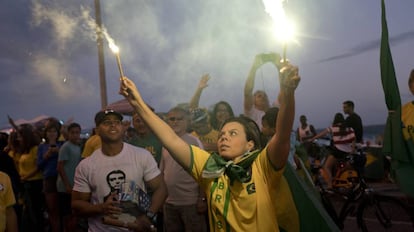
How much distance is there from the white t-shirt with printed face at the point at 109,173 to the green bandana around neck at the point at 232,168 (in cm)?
116

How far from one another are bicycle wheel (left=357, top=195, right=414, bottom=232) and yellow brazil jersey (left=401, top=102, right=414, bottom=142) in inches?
104

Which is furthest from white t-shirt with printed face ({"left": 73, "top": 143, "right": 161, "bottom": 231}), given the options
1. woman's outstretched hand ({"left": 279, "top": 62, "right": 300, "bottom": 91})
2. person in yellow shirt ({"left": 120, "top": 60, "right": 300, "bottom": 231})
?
woman's outstretched hand ({"left": 279, "top": 62, "right": 300, "bottom": 91})

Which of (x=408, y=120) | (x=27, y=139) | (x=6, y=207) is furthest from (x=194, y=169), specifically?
(x=27, y=139)

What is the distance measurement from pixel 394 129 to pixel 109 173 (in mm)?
2808

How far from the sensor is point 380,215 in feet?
23.2

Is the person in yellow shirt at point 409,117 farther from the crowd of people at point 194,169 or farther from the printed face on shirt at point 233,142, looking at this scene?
the printed face on shirt at point 233,142

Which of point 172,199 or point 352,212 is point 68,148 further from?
point 352,212

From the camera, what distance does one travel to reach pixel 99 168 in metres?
4.00

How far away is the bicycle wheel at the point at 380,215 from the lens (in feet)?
23.0

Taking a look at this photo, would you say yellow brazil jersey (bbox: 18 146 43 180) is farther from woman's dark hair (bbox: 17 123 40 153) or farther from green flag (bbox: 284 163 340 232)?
green flag (bbox: 284 163 340 232)

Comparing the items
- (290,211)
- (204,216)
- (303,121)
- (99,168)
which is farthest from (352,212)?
(303,121)

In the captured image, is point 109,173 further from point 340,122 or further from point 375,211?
point 340,122

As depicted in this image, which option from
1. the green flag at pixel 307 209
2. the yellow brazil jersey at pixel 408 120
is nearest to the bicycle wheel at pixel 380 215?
the yellow brazil jersey at pixel 408 120

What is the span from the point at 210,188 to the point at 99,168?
135 cm
